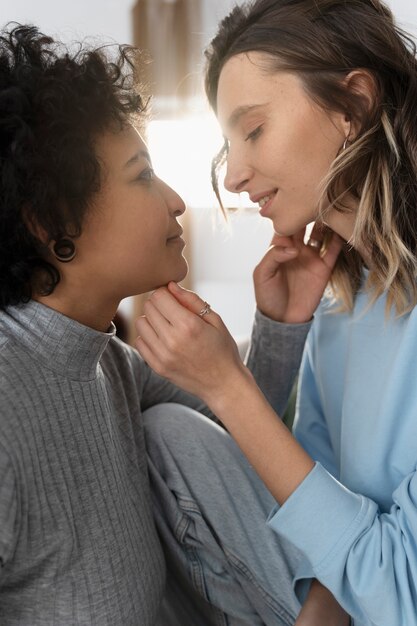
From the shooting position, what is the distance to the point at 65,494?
3.14 feet

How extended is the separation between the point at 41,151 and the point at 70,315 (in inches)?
9.1

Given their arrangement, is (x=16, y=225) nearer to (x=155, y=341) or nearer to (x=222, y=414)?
(x=155, y=341)

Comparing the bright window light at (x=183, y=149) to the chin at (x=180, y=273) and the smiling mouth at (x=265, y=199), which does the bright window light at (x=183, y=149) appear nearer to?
the smiling mouth at (x=265, y=199)

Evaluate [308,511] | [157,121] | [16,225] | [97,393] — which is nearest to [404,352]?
[308,511]

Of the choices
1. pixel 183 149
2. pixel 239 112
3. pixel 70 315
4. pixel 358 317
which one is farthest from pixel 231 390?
pixel 183 149

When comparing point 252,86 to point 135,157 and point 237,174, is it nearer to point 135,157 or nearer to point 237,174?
point 237,174

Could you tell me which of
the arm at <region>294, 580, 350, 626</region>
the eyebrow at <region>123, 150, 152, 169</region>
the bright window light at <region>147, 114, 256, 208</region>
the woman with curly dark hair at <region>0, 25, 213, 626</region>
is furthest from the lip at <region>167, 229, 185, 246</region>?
the bright window light at <region>147, 114, 256, 208</region>

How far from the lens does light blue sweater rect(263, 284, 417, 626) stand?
102cm

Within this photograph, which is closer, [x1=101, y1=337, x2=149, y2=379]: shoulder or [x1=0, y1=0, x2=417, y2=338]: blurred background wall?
[x1=101, y1=337, x2=149, y2=379]: shoulder

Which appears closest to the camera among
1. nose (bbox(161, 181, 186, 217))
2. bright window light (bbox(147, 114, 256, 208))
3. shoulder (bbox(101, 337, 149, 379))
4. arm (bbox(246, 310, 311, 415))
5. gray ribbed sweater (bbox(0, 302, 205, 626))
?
gray ribbed sweater (bbox(0, 302, 205, 626))

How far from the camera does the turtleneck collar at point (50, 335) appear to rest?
99 centimetres

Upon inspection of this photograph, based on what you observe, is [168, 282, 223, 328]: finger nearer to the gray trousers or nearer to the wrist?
the wrist

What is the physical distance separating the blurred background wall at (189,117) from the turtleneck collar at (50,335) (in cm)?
141

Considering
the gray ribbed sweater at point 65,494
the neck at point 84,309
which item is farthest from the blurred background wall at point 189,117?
the gray ribbed sweater at point 65,494
